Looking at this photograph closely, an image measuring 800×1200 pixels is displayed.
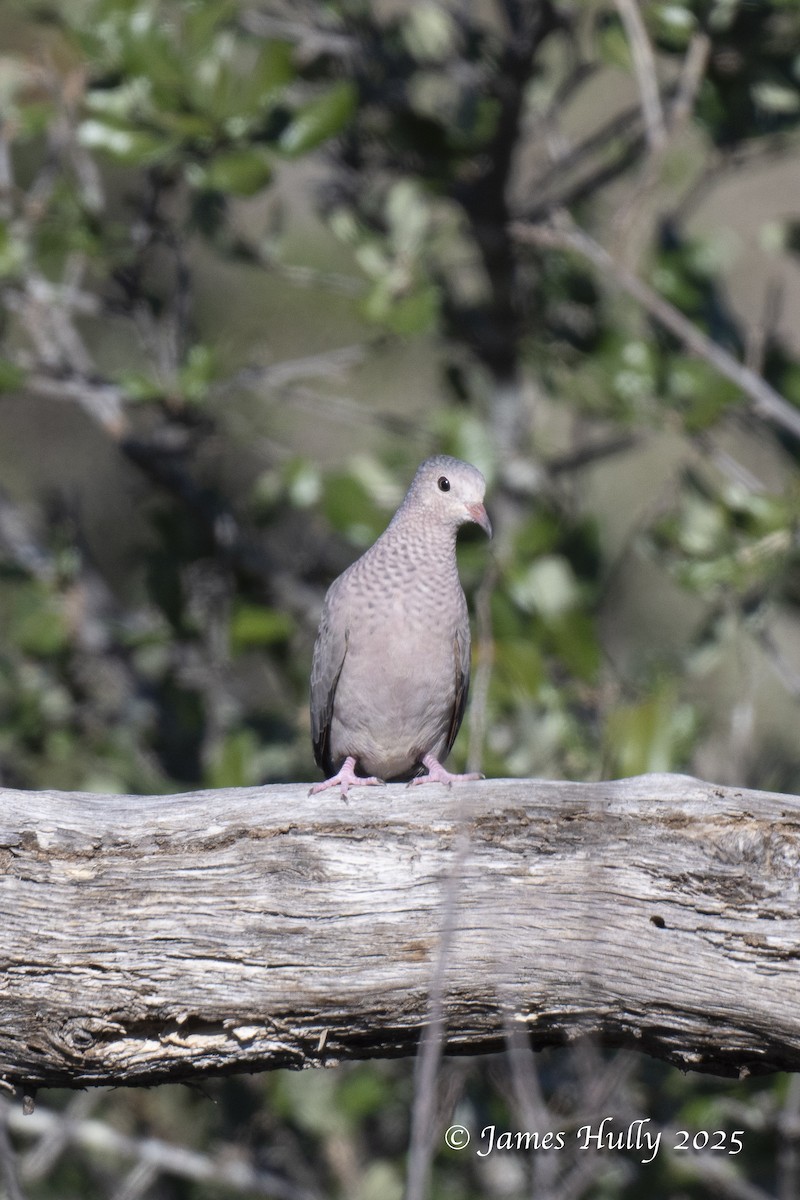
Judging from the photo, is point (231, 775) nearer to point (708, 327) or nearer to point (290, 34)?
point (708, 327)

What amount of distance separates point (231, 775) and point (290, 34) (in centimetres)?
284

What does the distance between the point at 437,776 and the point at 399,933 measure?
0.89m

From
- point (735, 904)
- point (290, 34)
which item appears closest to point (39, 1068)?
point (735, 904)

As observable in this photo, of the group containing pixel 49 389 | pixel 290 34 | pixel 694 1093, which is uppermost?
pixel 290 34

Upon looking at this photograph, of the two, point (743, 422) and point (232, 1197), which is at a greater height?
point (743, 422)

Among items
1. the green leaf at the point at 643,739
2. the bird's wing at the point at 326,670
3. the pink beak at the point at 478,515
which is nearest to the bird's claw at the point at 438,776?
the bird's wing at the point at 326,670

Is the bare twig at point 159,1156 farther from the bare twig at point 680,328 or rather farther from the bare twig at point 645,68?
the bare twig at point 645,68

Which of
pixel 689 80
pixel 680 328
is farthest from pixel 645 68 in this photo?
pixel 680 328

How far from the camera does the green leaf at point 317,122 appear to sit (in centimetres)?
445

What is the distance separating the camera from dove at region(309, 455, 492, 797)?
403cm

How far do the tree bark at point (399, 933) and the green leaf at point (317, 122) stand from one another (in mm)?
2542

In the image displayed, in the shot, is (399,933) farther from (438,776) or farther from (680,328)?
(680,328)

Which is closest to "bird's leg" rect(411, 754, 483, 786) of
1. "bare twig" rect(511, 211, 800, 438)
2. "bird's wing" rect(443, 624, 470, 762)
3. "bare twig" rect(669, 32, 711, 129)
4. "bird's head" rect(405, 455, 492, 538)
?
"bird's wing" rect(443, 624, 470, 762)

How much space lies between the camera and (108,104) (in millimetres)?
4457
